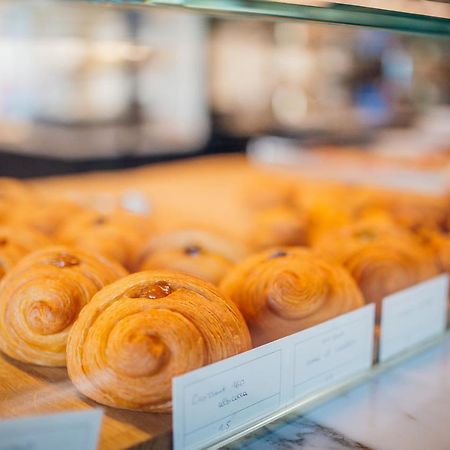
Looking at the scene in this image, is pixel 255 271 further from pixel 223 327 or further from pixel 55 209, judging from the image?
pixel 55 209

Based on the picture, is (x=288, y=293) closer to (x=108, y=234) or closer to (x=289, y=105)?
(x=108, y=234)

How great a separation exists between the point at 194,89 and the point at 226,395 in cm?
346

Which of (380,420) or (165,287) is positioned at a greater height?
(165,287)

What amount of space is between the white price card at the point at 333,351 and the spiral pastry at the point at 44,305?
27 centimetres

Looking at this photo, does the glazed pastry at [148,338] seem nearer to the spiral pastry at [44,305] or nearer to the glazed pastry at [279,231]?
the spiral pastry at [44,305]

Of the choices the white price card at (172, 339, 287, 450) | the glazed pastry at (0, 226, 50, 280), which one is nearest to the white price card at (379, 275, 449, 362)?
the white price card at (172, 339, 287, 450)

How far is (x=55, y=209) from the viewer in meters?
1.37

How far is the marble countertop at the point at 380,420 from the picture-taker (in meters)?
0.78

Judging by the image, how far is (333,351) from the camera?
84 cm

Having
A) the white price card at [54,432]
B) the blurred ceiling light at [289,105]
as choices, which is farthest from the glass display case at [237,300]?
the blurred ceiling light at [289,105]

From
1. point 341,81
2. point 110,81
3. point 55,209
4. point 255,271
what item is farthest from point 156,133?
point 255,271

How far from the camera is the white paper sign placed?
0.67 meters

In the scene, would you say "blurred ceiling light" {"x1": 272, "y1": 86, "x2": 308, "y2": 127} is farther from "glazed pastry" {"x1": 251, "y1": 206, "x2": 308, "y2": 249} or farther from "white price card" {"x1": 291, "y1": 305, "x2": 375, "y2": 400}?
"white price card" {"x1": 291, "y1": 305, "x2": 375, "y2": 400}

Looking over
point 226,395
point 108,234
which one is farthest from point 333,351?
point 108,234
